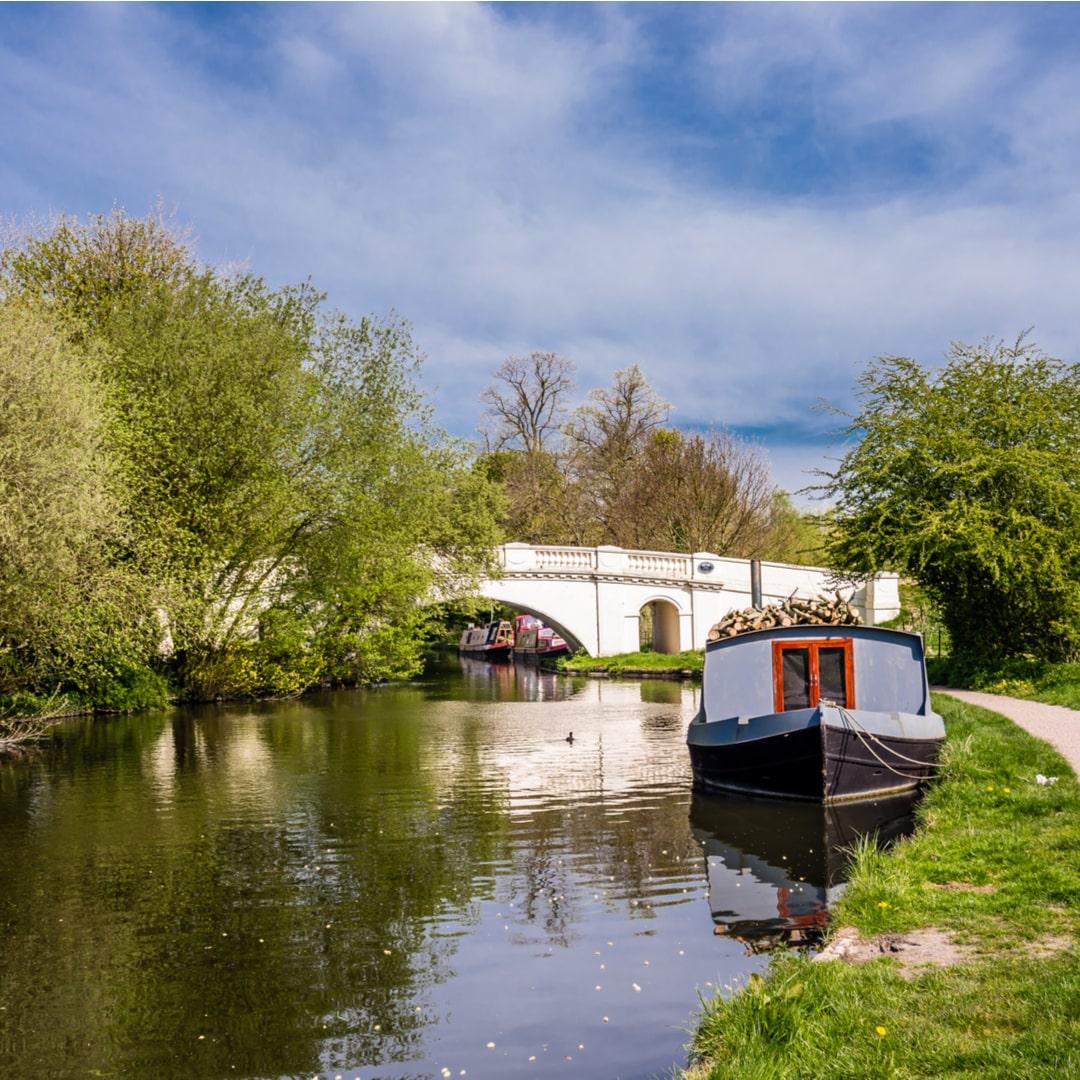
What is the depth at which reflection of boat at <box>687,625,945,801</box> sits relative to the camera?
13797 millimetres

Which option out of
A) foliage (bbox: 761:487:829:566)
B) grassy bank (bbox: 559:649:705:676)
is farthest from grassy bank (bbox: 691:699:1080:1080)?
foliage (bbox: 761:487:829:566)

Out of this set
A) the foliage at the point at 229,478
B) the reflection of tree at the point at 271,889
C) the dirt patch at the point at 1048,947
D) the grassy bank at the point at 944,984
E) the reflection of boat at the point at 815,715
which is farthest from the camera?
the foliage at the point at 229,478

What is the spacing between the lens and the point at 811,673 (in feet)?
48.9

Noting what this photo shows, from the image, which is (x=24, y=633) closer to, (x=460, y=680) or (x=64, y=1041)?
(x=64, y=1041)

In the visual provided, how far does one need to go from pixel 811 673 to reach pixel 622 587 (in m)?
27.7

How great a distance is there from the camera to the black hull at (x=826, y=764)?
539 inches

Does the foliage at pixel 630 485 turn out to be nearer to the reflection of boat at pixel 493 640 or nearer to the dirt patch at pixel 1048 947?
the reflection of boat at pixel 493 640

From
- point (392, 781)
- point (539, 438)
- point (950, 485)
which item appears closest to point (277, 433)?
point (392, 781)

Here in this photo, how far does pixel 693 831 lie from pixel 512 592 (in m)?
28.9

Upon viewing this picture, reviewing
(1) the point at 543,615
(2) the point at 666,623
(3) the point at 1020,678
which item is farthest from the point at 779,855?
(2) the point at 666,623

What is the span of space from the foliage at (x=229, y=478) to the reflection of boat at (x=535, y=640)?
18.3 m

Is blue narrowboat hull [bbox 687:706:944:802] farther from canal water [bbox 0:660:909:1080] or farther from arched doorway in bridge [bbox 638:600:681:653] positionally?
arched doorway in bridge [bbox 638:600:681:653]

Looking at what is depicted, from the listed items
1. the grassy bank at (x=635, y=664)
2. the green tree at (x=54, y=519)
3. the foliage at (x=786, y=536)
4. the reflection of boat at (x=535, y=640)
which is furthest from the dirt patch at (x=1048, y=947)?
the foliage at (x=786, y=536)

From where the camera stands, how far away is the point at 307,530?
30.2 m
